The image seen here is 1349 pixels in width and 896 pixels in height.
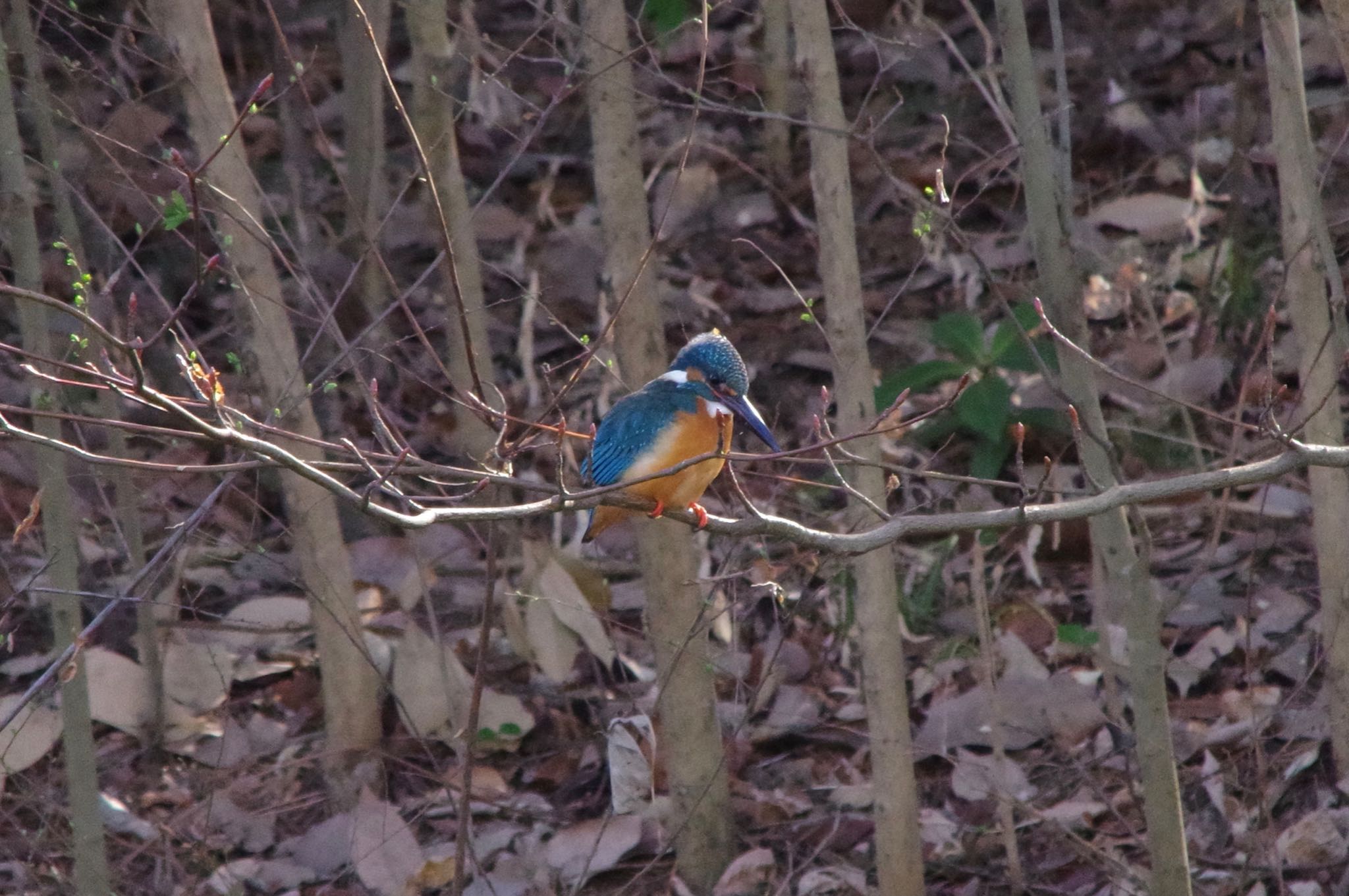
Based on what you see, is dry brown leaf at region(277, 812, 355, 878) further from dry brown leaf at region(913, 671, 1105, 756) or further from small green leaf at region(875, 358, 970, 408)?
small green leaf at region(875, 358, 970, 408)

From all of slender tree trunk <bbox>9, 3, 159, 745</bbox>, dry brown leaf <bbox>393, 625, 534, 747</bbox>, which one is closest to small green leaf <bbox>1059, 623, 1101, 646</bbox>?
dry brown leaf <bbox>393, 625, 534, 747</bbox>

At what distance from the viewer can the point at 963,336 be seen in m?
6.28

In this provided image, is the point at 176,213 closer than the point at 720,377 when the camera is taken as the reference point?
Yes

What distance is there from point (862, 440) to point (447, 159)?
1.99 m

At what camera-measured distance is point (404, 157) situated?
30.3 feet

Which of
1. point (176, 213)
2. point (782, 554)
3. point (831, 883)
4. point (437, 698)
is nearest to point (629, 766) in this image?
point (831, 883)

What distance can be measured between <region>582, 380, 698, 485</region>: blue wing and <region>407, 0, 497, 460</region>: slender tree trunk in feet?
3.43

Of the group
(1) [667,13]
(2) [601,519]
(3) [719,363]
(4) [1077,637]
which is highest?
(1) [667,13]

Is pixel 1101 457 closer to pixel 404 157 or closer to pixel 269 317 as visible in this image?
pixel 269 317

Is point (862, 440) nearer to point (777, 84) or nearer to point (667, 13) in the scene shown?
point (667, 13)

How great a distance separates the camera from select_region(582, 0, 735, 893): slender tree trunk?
4547mm

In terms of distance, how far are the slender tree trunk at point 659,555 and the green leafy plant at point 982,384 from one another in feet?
5.67

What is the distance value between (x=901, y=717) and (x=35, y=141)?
6.62m

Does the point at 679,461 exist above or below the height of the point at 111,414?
below
